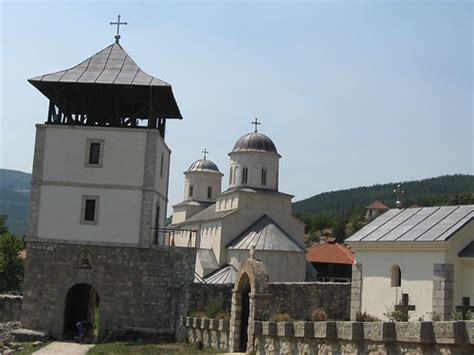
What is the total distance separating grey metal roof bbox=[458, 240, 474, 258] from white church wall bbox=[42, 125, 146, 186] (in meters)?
10.7

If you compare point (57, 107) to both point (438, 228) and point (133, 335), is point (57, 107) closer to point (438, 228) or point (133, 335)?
point (133, 335)

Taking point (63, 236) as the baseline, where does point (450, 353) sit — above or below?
below

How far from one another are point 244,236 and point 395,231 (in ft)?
66.4

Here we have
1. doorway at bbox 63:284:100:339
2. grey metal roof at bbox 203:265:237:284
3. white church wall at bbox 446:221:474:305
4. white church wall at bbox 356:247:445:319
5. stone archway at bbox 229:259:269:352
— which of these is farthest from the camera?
grey metal roof at bbox 203:265:237:284

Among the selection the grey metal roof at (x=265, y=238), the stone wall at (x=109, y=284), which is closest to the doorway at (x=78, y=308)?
the stone wall at (x=109, y=284)

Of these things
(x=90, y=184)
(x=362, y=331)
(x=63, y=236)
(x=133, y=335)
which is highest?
(x=90, y=184)

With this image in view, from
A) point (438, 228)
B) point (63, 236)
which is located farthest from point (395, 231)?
point (63, 236)

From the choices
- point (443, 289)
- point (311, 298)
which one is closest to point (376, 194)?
point (311, 298)

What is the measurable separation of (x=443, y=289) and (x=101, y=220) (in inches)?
445

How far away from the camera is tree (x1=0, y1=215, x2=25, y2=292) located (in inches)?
1761

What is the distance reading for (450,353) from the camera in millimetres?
9711

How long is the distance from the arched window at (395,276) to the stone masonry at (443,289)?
1.58 m

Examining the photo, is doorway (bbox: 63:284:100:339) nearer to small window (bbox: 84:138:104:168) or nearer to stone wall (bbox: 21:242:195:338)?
stone wall (bbox: 21:242:195:338)

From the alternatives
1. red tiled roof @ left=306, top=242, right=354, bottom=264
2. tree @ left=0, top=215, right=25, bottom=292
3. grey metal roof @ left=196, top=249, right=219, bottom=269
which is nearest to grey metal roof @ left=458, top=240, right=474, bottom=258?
grey metal roof @ left=196, top=249, right=219, bottom=269
